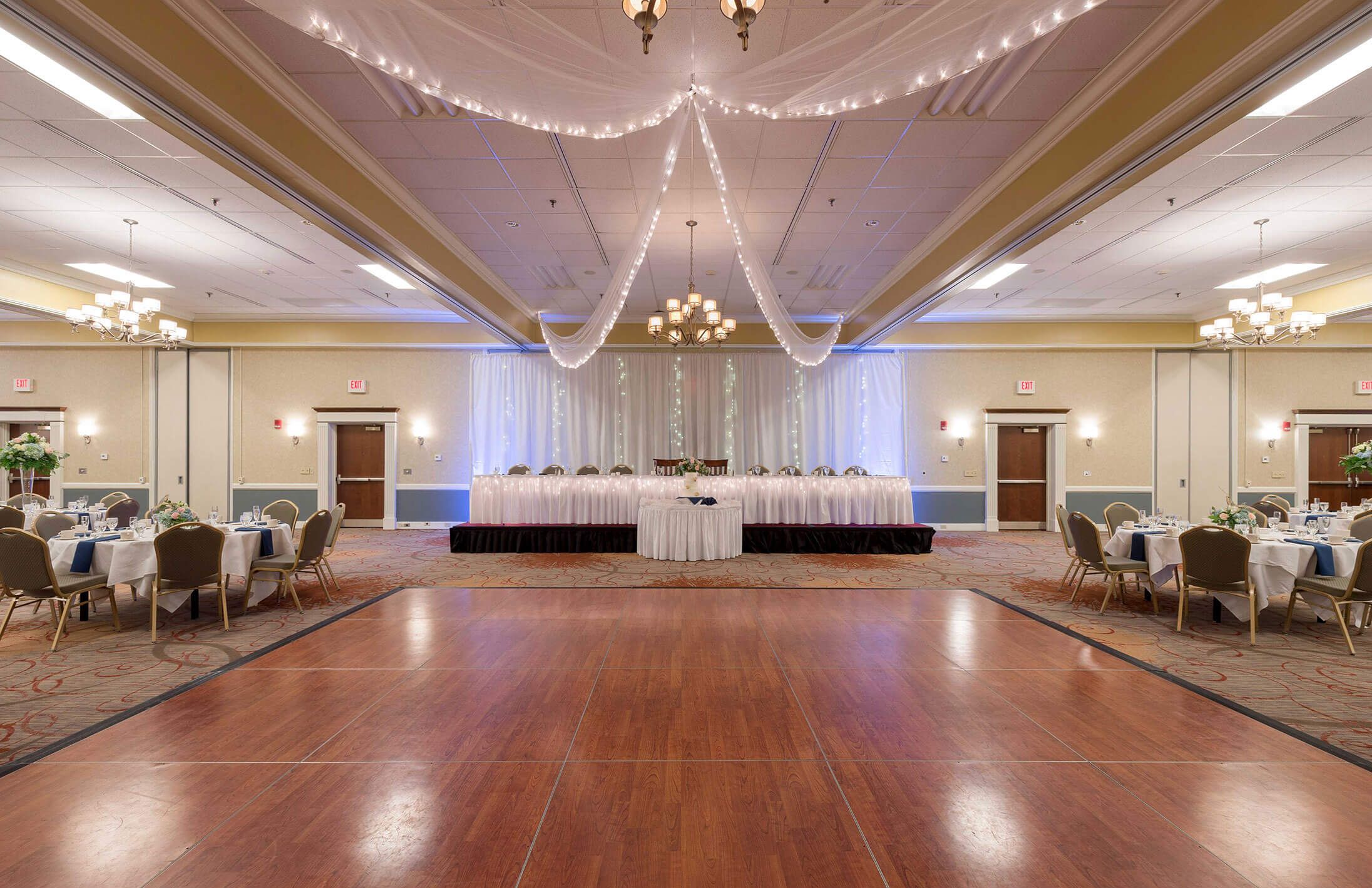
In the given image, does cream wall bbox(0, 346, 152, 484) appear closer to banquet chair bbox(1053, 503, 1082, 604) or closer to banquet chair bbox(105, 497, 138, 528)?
banquet chair bbox(105, 497, 138, 528)

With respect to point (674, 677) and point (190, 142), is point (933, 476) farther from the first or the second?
point (190, 142)

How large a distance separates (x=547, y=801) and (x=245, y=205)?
249 inches

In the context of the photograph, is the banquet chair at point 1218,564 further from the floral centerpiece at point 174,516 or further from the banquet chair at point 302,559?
the floral centerpiece at point 174,516

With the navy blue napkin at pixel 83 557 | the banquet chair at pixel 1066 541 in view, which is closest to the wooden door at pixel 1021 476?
the banquet chair at pixel 1066 541

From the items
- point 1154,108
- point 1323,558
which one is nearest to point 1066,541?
point 1323,558

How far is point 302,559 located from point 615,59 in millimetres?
5283

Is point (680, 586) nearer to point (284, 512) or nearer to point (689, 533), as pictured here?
point (689, 533)

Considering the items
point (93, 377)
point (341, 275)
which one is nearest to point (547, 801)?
point (341, 275)

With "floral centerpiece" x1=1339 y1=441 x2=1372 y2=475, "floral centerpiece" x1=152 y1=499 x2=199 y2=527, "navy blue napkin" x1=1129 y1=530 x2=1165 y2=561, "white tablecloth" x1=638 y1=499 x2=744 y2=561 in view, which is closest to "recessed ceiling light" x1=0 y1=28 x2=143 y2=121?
"floral centerpiece" x1=152 y1=499 x2=199 y2=527

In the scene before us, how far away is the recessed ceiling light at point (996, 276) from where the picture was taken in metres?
7.97

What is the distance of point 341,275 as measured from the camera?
8.76 meters

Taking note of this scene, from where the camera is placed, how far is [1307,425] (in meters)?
11.6

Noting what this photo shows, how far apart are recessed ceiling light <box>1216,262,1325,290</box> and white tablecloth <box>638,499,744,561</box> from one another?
23.4 ft

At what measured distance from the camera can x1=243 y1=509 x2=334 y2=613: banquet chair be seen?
5.70 m
